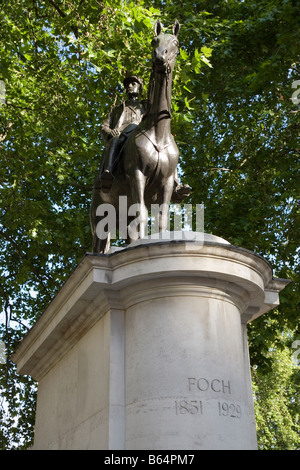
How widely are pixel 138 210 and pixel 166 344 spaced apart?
5.41 feet

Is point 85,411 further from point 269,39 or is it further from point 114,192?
point 269,39

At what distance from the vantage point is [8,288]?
16516 mm

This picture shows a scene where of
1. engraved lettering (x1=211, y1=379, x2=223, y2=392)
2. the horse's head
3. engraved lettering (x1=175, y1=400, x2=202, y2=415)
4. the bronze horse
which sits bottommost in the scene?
engraved lettering (x1=175, y1=400, x2=202, y2=415)

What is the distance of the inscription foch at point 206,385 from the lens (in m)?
5.19

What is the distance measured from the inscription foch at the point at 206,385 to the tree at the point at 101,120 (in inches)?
293

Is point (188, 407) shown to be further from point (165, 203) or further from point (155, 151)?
point (155, 151)

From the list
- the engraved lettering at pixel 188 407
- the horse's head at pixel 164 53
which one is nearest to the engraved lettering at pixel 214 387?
the engraved lettering at pixel 188 407

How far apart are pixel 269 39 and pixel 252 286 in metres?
10.7

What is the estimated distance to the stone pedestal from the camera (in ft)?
16.9

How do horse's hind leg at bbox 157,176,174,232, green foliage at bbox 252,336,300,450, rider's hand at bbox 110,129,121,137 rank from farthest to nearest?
green foliage at bbox 252,336,300,450 → rider's hand at bbox 110,129,121,137 → horse's hind leg at bbox 157,176,174,232

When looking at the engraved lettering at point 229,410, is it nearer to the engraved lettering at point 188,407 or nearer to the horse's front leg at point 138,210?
the engraved lettering at point 188,407

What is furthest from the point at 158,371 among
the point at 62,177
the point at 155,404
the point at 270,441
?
the point at 270,441

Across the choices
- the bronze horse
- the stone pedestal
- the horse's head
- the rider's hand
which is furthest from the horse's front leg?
the rider's hand

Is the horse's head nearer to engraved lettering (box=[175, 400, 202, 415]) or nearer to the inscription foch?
the inscription foch
